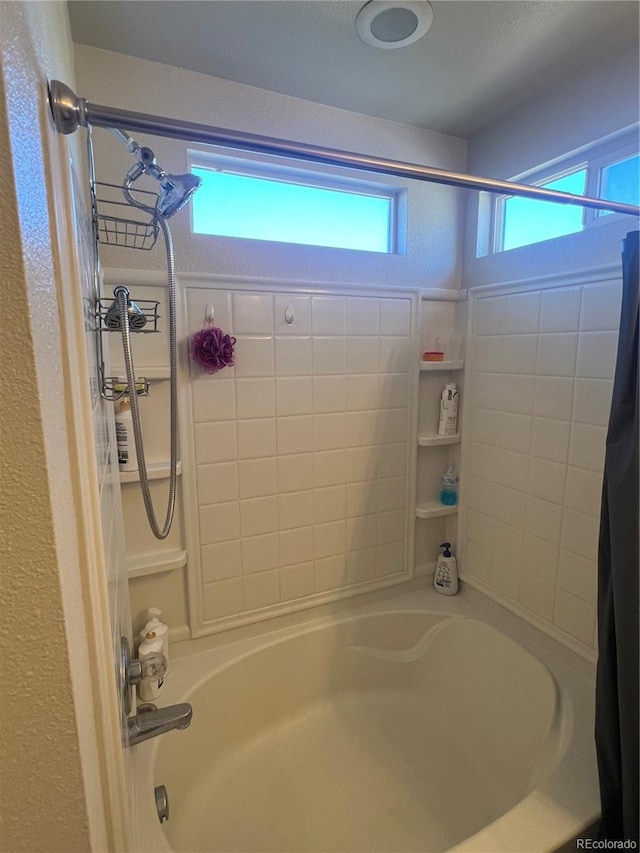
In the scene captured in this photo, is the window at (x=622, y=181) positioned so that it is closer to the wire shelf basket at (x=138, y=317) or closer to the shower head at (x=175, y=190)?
the shower head at (x=175, y=190)

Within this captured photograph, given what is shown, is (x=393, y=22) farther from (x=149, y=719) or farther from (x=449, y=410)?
(x=149, y=719)

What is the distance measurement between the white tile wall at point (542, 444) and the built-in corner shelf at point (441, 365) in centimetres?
7

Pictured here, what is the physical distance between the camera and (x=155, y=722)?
3.43 ft

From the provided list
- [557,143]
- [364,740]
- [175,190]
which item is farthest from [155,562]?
[557,143]

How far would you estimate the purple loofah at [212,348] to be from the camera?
1.42 metres

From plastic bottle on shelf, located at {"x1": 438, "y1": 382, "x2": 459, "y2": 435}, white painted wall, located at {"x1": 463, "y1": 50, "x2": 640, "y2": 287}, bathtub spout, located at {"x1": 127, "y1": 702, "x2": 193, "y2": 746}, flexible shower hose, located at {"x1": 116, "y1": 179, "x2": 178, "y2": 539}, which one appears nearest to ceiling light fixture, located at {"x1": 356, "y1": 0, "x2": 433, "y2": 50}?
white painted wall, located at {"x1": 463, "y1": 50, "x2": 640, "y2": 287}

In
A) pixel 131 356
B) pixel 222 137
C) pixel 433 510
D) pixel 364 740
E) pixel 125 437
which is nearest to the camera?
pixel 222 137

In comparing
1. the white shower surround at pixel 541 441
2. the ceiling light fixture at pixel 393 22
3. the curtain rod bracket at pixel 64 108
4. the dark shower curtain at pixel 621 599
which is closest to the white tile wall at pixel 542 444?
the white shower surround at pixel 541 441

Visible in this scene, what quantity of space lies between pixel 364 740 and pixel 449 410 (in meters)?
1.30

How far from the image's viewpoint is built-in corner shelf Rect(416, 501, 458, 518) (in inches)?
74.9

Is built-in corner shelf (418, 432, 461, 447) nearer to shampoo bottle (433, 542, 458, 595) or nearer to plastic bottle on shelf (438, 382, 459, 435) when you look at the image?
plastic bottle on shelf (438, 382, 459, 435)

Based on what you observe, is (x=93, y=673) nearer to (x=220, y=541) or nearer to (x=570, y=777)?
(x=220, y=541)

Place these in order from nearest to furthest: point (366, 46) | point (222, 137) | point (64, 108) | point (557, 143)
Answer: point (64, 108), point (222, 137), point (366, 46), point (557, 143)

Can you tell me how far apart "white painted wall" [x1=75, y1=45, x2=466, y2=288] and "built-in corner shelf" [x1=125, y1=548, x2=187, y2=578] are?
0.95m
